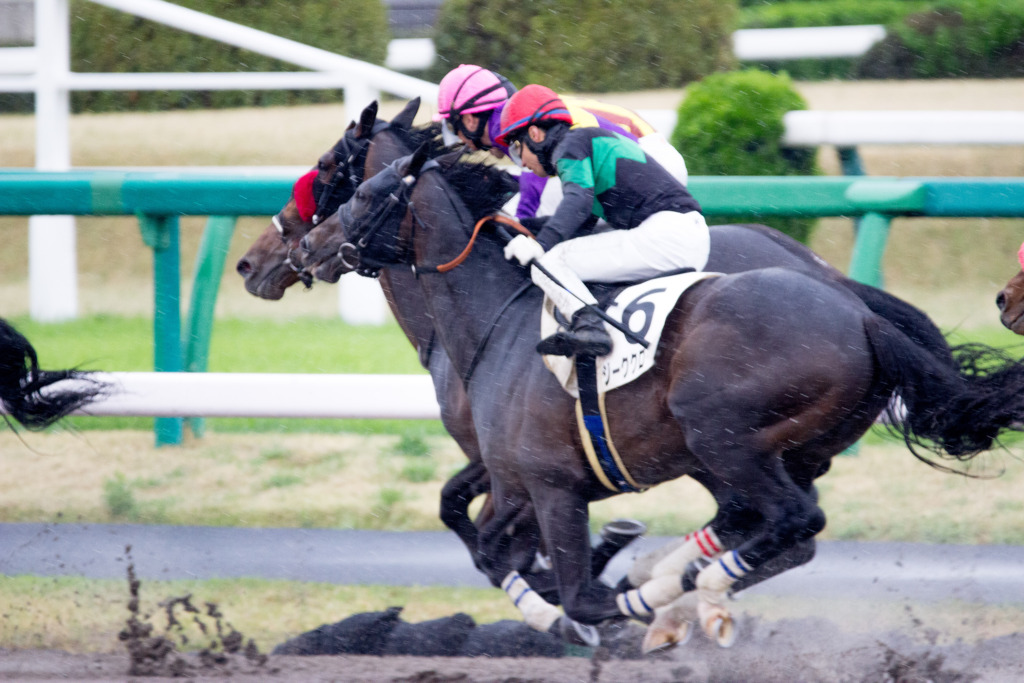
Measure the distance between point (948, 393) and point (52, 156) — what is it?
5953mm

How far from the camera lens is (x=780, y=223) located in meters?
6.10

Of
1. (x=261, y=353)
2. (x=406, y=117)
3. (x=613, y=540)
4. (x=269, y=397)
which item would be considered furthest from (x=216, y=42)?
(x=613, y=540)

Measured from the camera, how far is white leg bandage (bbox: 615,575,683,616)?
335 centimetres

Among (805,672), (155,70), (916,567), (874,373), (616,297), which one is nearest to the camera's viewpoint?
(874,373)

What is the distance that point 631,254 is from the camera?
10.9 feet

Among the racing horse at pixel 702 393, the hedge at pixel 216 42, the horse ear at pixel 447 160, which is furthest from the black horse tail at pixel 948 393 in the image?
the hedge at pixel 216 42

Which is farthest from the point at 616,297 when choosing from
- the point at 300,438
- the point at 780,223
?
the point at 300,438

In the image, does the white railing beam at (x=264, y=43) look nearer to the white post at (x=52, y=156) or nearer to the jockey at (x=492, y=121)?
the white post at (x=52, y=156)

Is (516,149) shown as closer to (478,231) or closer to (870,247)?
(478,231)

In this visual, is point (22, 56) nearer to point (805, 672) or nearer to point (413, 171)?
point (413, 171)

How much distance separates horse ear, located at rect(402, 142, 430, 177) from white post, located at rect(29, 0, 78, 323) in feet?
13.3

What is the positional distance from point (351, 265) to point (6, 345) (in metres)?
1.44

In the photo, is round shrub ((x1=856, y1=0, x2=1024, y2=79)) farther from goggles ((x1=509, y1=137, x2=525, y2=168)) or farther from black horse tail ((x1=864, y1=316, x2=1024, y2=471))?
black horse tail ((x1=864, y1=316, x2=1024, y2=471))

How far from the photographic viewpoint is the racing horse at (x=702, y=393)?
3004 mm
